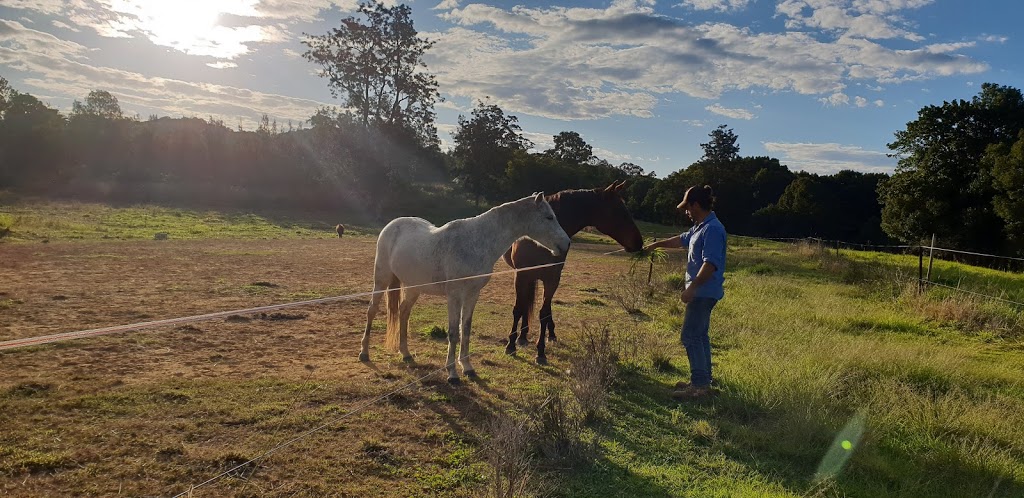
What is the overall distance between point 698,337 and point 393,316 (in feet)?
12.1

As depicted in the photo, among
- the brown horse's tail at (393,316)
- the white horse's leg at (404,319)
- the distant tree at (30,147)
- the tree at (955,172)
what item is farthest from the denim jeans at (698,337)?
the distant tree at (30,147)

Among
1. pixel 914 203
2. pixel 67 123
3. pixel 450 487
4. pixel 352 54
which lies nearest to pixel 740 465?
pixel 450 487

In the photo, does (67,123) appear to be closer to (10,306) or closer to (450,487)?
(10,306)

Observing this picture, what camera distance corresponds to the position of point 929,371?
613cm

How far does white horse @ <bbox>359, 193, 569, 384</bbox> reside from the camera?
19.2ft

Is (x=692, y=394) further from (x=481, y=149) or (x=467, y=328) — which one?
(x=481, y=149)

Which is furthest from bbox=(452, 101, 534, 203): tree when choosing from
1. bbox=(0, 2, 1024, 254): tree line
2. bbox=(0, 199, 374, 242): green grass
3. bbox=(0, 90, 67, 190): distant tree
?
bbox=(0, 90, 67, 190): distant tree

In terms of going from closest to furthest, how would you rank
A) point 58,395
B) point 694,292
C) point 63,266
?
point 58,395 → point 694,292 → point 63,266

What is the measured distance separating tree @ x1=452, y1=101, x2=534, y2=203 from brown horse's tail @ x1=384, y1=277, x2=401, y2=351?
4076 cm

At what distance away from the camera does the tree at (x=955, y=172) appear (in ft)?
92.6

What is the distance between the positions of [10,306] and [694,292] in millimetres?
9987

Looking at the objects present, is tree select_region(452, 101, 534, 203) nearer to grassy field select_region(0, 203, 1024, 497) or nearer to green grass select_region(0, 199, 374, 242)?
green grass select_region(0, 199, 374, 242)

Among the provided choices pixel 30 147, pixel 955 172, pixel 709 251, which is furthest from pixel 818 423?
pixel 30 147

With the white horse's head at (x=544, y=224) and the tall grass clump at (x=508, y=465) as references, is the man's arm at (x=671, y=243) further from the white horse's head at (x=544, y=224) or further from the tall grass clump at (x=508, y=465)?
the tall grass clump at (x=508, y=465)
